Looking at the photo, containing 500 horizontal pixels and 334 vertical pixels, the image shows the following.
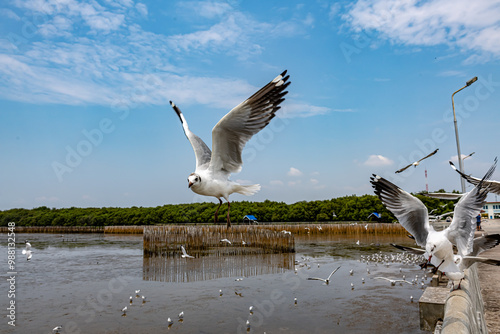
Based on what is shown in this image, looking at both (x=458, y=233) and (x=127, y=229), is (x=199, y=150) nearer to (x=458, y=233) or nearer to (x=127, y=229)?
(x=458, y=233)

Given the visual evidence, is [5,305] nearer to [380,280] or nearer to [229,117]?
[229,117]

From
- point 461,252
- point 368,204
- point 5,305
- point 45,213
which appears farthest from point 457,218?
point 45,213

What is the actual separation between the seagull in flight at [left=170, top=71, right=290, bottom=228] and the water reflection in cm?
405

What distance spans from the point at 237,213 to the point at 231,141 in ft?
110

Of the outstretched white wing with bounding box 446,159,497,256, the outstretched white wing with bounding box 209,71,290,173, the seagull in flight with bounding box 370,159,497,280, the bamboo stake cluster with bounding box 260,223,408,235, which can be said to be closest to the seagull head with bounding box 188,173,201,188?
the outstretched white wing with bounding box 209,71,290,173

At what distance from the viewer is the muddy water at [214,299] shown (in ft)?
20.7

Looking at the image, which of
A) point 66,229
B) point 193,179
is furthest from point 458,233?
point 66,229

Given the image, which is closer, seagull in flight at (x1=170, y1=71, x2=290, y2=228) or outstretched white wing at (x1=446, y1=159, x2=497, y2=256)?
outstretched white wing at (x1=446, y1=159, x2=497, y2=256)

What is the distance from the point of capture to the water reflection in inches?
426

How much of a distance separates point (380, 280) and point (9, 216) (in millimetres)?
56685

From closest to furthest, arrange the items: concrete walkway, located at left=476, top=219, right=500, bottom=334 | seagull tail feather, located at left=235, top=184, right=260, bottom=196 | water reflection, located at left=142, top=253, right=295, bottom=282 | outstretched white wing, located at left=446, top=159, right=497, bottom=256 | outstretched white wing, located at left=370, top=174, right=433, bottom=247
Answer: outstretched white wing, located at left=446, top=159, right=497, bottom=256 → outstretched white wing, located at left=370, top=174, right=433, bottom=247 → concrete walkway, located at left=476, top=219, right=500, bottom=334 → seagull tail feather, located at left=235, top=184, right=260, bottom=196 → water reflection, located at left=142, top=253, right=295, bottom=282

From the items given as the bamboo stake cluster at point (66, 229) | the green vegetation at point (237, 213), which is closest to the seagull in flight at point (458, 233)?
the green vegetation at point (237, 213)

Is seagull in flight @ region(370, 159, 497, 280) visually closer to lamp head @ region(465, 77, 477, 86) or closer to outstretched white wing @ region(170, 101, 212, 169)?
outstretched white wing @ region(170, 101, 212, 169)

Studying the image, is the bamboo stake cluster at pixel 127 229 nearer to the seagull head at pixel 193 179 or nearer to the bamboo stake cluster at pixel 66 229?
the bamboo stake cluster at pixel 66 229
